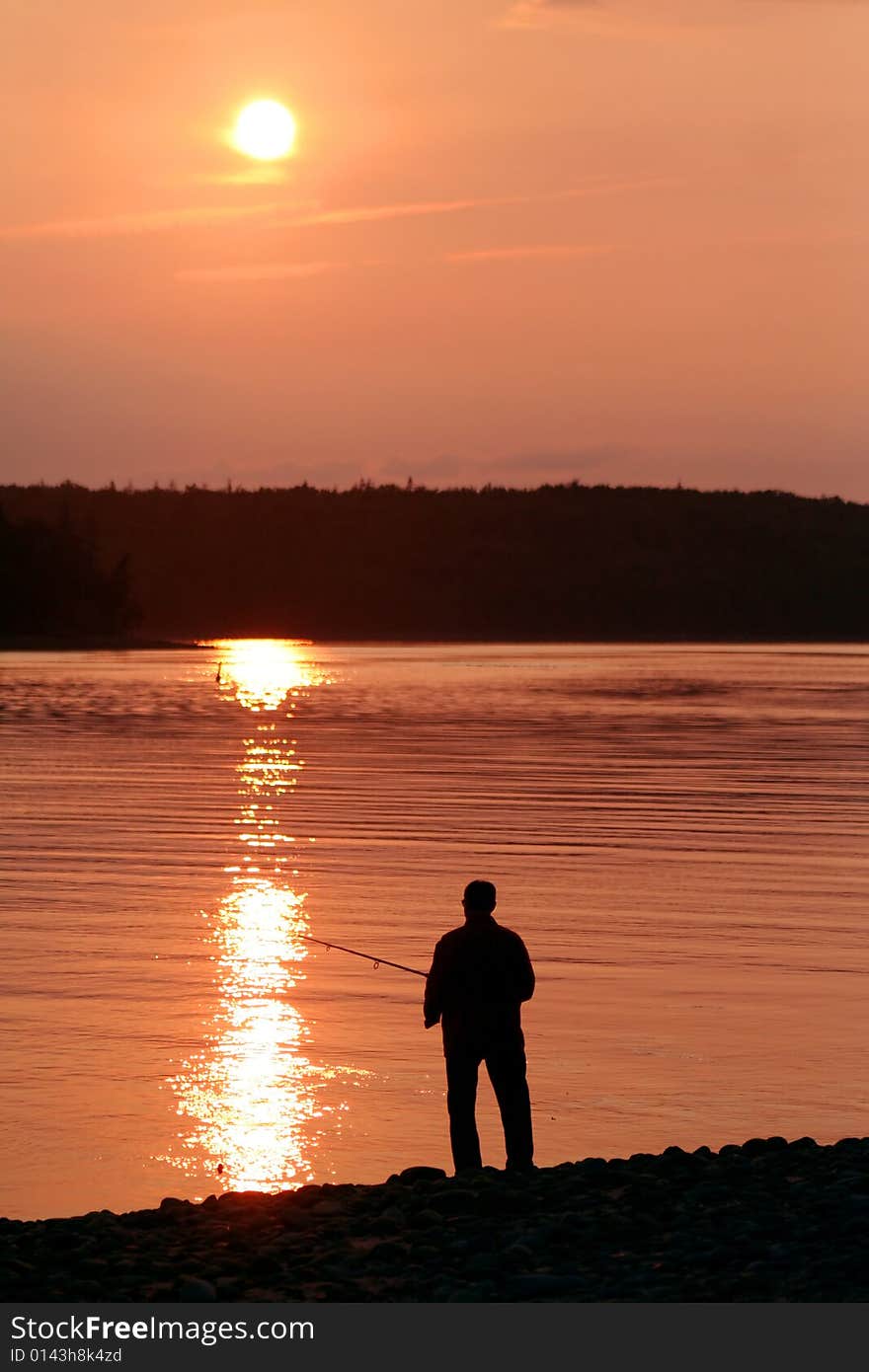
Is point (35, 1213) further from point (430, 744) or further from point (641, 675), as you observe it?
point (641, 675)

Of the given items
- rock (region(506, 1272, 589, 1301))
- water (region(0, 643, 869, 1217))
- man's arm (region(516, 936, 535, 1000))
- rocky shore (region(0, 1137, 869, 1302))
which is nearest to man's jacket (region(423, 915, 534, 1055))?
man's arm (region(516, 936, 535, 1000))

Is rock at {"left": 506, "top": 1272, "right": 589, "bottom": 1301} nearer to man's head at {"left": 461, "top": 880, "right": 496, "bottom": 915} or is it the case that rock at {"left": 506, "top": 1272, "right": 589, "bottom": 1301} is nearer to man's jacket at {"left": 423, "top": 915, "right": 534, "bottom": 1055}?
man's jacket at {"left": 423, "top": 915, "right": 534, "bottom": 1055}

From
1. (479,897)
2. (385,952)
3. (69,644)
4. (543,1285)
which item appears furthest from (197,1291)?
(69,644)

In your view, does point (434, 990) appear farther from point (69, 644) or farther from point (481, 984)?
point (69, 644)

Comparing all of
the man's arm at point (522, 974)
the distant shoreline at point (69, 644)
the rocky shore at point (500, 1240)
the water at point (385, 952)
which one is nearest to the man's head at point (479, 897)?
the man's arm at point (522, 974)

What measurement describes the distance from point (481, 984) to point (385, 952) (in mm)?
7210

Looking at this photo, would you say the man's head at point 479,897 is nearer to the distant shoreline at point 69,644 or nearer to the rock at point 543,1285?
the rock at point 543,1285

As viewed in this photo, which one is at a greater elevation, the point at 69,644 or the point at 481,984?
the point at 69,644

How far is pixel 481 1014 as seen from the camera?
33.8 ft

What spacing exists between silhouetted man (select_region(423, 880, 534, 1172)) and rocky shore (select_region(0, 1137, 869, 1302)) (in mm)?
373

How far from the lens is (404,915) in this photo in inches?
765

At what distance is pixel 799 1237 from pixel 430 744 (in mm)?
38473

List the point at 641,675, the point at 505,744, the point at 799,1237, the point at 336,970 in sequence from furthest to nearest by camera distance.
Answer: the point at 641,675 → the point at 505,744 → the point at 336,970 → the point at 799,1237

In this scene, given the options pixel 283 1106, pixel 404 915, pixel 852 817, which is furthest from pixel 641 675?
pixel 283 1106
